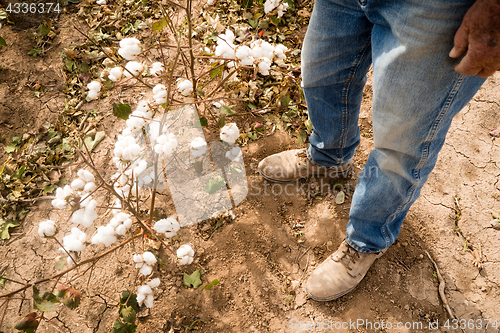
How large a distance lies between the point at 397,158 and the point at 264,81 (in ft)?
5.10

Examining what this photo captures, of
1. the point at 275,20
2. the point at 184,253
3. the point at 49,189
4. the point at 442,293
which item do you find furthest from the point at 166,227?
the point at 275,20

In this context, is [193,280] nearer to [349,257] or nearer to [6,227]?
[349,257]

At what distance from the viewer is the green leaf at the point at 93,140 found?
217 cm

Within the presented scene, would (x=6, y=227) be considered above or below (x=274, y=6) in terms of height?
below

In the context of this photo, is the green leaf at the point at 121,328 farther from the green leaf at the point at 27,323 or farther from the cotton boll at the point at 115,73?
the cotton boll at the point at 115,73

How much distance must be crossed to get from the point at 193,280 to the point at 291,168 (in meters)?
0.97

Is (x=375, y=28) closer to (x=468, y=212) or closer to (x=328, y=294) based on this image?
(x=328, y=294)

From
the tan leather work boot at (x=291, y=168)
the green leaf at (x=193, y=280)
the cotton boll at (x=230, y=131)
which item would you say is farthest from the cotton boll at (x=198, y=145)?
the green leaf at (x=193, y=280)

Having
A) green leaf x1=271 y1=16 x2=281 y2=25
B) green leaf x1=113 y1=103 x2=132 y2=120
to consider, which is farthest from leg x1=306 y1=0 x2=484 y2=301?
green leaf x1=271 y1=16 x2=281 y2=25

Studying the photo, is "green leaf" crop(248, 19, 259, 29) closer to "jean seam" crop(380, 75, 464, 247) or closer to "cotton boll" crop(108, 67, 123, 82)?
"cotton boll" crop(108, 67, 123, 82)

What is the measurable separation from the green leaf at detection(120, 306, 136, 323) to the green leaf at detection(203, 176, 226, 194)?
867 mm

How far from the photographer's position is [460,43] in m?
0.79

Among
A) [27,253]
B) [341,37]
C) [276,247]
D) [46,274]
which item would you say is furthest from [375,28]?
[27,253]

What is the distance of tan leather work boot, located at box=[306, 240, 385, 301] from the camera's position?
163 centimetres
